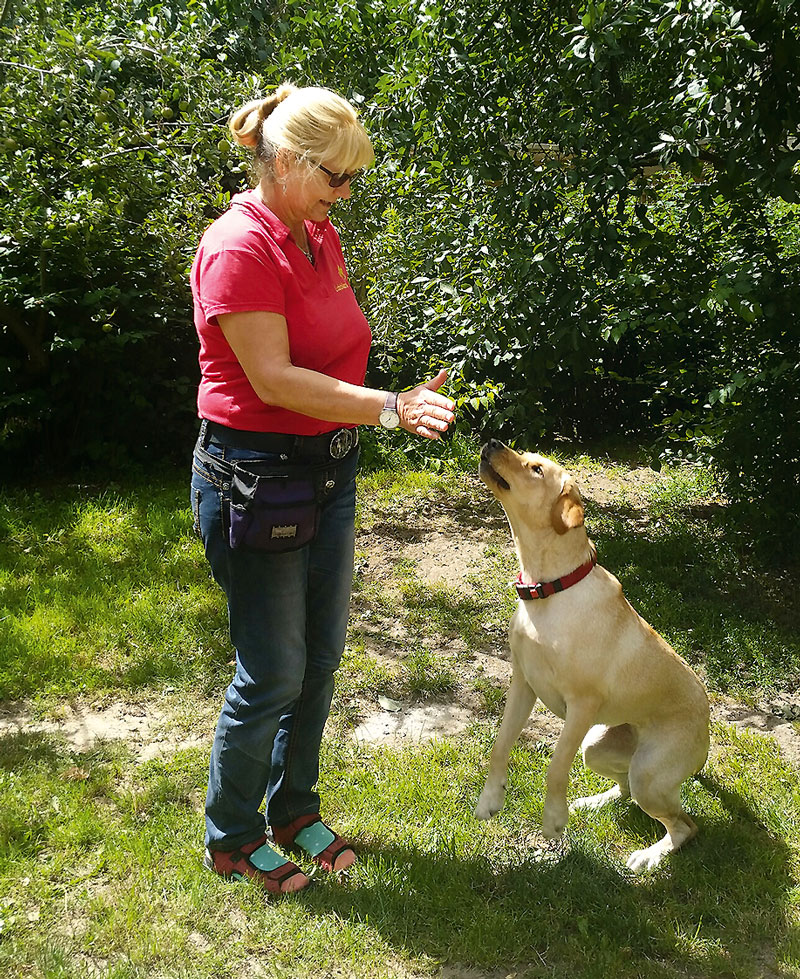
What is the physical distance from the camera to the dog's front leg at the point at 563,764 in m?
3.16

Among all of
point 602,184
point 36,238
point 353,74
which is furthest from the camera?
point 36,238

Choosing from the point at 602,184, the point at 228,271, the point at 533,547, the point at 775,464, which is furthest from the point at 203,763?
A: the point at 775,464

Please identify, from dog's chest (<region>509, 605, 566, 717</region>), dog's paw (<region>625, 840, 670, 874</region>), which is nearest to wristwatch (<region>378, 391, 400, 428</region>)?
dog's chest (<region>509, 605, 566, 717</region>)

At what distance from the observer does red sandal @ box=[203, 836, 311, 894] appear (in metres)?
2.92

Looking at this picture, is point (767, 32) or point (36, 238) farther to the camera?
point (36, 238)

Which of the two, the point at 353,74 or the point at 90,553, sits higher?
the point at 353,74

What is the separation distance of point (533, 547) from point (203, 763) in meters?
1.68

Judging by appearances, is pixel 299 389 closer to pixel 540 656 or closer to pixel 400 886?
pixel 540 656

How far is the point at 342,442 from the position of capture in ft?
9.25

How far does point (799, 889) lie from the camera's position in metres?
3.10

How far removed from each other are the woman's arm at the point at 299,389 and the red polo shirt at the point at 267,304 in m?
0.05

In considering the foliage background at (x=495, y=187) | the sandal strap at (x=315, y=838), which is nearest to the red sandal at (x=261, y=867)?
the sandal strap at (x=315, y=838)

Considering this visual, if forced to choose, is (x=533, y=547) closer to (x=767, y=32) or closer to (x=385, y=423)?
(x=385, y=423)

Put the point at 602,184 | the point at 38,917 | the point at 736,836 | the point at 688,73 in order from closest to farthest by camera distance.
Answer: the point at 38,917 < the point at 736,836 < the point at 688,73 < the point at 602,184
